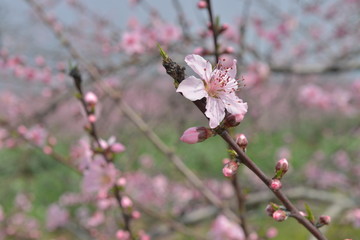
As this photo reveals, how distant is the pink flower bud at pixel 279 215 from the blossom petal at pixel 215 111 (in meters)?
0.24

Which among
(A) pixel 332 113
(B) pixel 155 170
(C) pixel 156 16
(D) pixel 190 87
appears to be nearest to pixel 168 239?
(B) pixel 155 170

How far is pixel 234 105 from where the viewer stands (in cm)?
70

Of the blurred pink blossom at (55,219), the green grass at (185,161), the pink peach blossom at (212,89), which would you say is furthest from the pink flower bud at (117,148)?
the green grass at (185,161)

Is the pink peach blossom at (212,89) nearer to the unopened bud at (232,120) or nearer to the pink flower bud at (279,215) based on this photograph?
the unopened bud at (232,120)

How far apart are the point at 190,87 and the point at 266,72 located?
3245mm

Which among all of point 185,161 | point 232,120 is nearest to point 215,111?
point 232,120

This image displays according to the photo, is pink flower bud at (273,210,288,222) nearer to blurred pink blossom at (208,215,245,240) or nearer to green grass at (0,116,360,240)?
blurred pink blossom at (208,215,245,240)

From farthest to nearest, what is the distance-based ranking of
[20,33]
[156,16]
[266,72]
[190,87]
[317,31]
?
[20,33]
[317,31]
[156,16]
[266,72]
[190,87]

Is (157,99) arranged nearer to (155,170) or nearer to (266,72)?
(155,170)

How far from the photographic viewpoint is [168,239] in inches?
193

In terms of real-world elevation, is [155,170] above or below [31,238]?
above

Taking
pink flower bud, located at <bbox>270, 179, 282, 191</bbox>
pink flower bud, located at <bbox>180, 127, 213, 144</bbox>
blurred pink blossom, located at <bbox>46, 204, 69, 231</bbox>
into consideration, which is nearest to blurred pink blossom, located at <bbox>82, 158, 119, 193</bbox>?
pink flower bud, located at <bbox>180, 127, 213, 144</bbox>

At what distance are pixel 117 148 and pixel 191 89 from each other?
63 cm

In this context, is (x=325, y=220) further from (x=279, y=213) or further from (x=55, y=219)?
(x=55, y=219)
